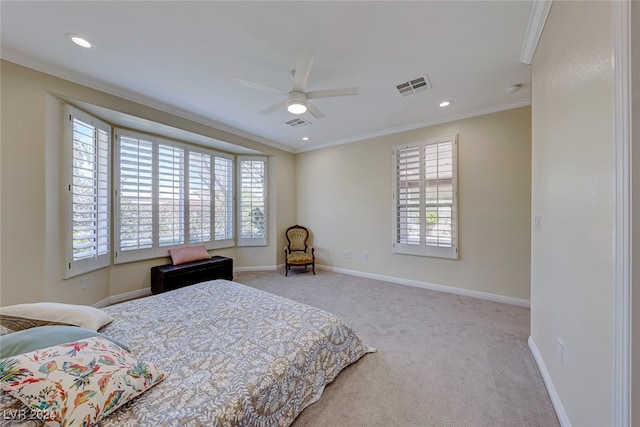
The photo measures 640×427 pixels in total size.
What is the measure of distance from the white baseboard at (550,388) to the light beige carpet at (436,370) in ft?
0.13

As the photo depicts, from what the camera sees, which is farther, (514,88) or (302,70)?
(514,88)

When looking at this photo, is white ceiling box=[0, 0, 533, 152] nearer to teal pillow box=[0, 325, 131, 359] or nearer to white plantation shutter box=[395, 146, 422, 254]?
white plantation shutter box=[395, 146, 422, 254]

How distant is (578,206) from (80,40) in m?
3.82

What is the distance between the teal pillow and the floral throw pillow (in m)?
0.08

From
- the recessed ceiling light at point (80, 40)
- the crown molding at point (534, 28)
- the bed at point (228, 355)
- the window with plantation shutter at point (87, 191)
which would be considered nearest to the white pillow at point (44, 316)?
the bed at point (228, 355)

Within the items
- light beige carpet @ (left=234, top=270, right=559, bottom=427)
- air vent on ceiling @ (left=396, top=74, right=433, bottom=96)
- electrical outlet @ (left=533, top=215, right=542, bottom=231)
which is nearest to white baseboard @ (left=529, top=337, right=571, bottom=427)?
light beige carpet @ (left=234, top=270, right=559, bottom=427)

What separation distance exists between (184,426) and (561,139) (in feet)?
7.95

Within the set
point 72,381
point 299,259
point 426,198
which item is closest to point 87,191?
point 72,381

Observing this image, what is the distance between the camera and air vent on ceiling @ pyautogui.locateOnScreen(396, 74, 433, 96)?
2669mm

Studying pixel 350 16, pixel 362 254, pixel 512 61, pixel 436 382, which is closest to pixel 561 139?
pixel 512 61

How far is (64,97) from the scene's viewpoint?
259 centimetres

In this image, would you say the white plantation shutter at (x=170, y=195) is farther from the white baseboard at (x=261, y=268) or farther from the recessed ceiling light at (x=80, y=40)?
the recessed ceiling light at (x=80, y=40)

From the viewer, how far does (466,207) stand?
362 centimetres

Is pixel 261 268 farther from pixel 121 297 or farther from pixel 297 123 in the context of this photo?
pixel 297 123
